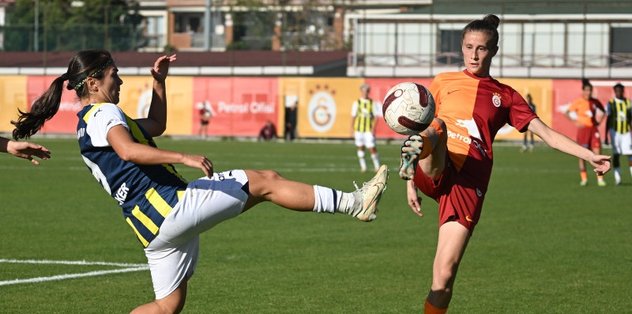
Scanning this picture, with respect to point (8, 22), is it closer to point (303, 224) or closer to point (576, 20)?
point (576, 20)

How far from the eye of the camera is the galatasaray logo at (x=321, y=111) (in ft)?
171

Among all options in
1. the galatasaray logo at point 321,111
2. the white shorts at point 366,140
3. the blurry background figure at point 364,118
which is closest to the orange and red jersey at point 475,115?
the white shorts at point 366,140

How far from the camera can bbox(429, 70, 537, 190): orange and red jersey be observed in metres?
8.80

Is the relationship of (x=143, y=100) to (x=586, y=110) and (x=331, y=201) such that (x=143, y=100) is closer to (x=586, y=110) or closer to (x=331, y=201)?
(x=586, y=110)

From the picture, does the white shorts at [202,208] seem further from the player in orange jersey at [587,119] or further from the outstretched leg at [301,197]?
the player in orange jersey at [587,119]

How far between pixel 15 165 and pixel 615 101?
15924mm

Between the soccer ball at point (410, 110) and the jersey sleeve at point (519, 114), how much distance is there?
3.04ft

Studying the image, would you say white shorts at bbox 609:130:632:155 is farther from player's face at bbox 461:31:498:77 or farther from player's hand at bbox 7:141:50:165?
player's hand at bbox 7:141:50:165

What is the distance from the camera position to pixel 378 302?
11.5m

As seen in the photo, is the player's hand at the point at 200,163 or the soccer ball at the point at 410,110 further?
the soccer ball at the point at 410,110

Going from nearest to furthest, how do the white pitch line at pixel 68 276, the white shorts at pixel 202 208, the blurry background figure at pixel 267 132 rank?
the white shorts at pixel 202 208, the white pitch line at pixel 68 276, the blurry background figure at pixel 267 132

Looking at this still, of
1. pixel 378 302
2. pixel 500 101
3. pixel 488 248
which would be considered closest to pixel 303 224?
pixel 488 248

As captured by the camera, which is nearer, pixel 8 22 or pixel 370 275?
pixel 370 275

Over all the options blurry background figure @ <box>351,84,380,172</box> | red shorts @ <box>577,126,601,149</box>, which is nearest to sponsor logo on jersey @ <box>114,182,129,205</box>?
red shorts @ <box>577,126,601,149</box>
